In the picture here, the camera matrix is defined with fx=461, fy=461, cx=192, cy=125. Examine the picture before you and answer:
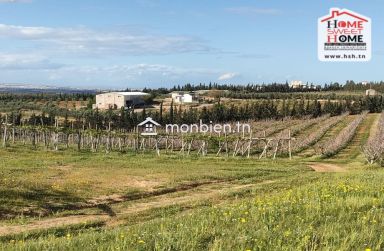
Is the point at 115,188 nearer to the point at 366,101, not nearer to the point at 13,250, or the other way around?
the point at 13,250

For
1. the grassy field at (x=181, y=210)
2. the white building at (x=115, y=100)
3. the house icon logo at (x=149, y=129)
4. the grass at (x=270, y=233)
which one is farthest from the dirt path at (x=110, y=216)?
the white building at (x=115, y=100)

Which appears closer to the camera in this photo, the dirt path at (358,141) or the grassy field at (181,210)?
the grassy field at (181,210)

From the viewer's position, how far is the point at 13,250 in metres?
7.28

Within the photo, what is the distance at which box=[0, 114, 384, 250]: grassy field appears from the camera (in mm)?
7039

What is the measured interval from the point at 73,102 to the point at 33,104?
14.8 m

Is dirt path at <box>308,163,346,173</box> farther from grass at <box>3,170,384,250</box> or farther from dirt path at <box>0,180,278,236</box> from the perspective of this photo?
grass at <box>3,170,384,250</box>

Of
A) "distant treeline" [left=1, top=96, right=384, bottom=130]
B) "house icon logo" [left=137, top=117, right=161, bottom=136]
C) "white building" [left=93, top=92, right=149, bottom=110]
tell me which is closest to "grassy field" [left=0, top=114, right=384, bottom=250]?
"house icon logo" [left=137, top=117, right=161, bottom=136]
